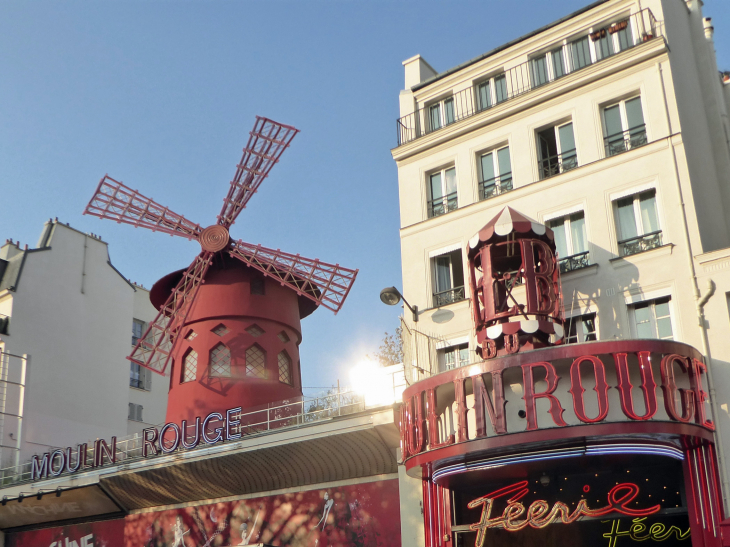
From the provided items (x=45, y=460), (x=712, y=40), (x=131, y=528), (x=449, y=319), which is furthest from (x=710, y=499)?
(x=45, y=460)

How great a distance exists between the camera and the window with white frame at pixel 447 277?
13.4 meters

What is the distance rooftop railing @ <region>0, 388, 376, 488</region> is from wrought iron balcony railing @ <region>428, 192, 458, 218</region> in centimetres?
345

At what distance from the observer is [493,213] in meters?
13.2

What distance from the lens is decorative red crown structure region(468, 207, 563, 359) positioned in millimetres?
10781

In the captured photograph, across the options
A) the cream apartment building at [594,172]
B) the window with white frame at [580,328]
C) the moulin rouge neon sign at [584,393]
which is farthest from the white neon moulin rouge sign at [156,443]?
the window with white frame at [580,328]

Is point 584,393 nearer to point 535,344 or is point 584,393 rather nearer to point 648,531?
point 535,344

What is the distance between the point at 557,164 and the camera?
13.0 metres

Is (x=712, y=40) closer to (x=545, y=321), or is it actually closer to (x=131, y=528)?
(x=545, y=321)

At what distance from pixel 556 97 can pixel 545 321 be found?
4.35 metres

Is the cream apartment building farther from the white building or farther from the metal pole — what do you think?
the white building

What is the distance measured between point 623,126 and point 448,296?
12.6ft

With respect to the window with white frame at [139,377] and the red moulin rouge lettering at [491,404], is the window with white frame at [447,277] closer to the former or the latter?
the red moulin rouge lettering at [491,404]

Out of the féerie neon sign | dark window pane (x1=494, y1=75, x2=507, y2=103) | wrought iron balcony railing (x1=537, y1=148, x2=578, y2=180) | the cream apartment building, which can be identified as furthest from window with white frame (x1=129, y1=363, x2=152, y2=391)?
the féerie neon sign

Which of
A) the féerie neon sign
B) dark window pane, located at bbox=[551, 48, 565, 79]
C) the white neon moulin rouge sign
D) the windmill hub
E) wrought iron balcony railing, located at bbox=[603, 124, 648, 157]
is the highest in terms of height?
dark window pane, located at bbox=[551, 48, 565, 79]
